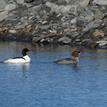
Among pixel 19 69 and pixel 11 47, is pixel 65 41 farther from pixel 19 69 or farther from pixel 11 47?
pixel 19 69

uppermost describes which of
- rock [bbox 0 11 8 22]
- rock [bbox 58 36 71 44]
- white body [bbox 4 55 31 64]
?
rock [bbox 0 11 8 22]

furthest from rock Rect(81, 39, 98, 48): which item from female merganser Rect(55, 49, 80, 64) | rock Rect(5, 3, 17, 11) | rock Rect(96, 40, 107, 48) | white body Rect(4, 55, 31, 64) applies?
rock Rect(5, 3, 17, 11)

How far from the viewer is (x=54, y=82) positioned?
1276 inches

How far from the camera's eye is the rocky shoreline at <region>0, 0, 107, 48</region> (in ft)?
→ 169

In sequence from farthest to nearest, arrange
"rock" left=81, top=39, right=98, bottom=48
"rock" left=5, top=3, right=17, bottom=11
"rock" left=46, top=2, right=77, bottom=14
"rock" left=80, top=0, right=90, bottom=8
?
"rock" left=5, top=3, right=17, bottom=11 → "rock" left=46, top=2, right=77, bottom=14 → "rock" left=80, top=0, right=90, bottom=8 → "rock" left=81, top=39, right=98, bottom=48

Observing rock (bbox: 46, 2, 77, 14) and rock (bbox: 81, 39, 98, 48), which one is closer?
rock (bbox: 81, 39, 98, 48)

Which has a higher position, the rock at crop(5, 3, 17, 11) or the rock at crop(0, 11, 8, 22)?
the rock at crop(5, 3, 17, 11)

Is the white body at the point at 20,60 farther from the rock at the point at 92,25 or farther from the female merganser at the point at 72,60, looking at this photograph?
the rock at the point at 92,25

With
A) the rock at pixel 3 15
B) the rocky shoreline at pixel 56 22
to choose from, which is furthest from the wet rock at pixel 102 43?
the rock at pixel 3 15

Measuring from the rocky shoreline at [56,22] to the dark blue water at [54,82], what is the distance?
21.3 ft

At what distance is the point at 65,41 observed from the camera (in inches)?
2007

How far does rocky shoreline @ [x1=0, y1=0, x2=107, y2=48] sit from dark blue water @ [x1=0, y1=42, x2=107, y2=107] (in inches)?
256

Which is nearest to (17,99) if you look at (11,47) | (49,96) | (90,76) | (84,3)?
(49,96)

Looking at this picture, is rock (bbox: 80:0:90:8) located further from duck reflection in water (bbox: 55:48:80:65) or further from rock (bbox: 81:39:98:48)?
duck reflection in water (bbox: 55:48:80:65)
